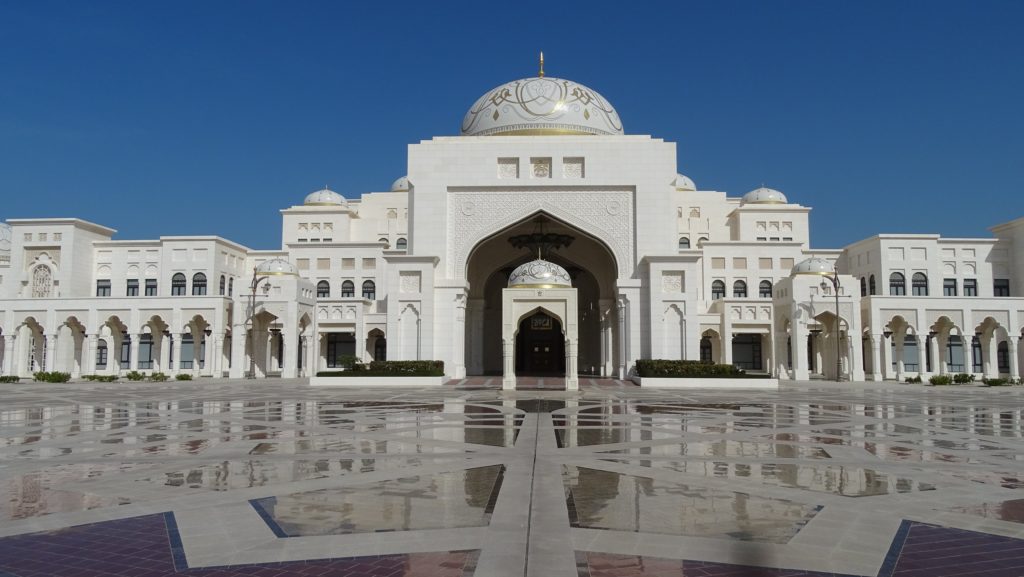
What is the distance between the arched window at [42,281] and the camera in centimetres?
4166

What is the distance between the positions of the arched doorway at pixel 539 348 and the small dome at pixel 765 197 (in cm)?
1756

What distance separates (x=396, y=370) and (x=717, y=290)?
2292 centimetres

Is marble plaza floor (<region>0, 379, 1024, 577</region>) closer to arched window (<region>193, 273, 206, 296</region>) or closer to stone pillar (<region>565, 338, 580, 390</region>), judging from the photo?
stone pillar (<region>565, 338, 580, 390</region>)

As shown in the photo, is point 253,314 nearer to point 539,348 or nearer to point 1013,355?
point 539,348

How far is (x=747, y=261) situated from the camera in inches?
1598

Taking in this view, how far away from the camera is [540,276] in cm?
2588

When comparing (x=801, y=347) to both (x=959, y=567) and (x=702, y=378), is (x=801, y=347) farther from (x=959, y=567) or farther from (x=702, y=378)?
(x=959, y=567)

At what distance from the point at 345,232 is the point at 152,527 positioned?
41.1m

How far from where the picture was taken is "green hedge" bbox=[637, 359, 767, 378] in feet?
77.8

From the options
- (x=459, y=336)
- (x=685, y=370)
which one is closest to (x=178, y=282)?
(x=459, y=336)

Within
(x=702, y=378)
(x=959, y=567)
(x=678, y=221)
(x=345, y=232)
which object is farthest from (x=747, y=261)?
(x=959, y=567)

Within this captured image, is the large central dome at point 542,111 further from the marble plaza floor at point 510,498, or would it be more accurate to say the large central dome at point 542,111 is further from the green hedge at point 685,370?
the marble plaza floor at point 510,498

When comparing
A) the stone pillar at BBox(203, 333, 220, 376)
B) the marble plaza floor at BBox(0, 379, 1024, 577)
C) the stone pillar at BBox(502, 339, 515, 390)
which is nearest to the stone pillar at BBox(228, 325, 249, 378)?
the stone pillar at BBox(203, 333, 220, 376)

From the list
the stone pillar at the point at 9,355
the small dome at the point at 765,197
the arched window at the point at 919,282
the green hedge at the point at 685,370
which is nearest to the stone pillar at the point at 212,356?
the stone pillar at the point at 9,355
